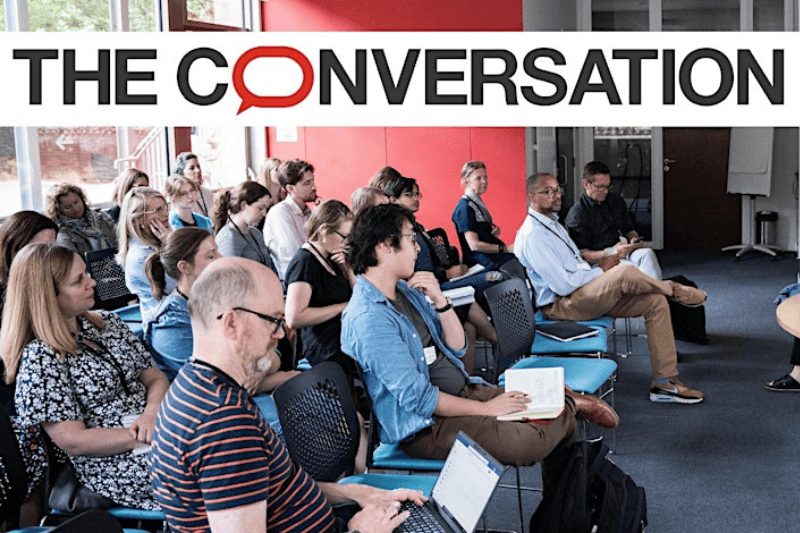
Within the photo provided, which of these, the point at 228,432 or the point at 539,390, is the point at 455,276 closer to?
the point at 539,390

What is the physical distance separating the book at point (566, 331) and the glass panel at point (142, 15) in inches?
191

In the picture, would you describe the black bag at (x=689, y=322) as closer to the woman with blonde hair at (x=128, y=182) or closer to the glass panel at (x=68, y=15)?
the woman with blonde hair at (x=128, y=182)

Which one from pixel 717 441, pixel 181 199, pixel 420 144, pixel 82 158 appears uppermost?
pixel 420 144

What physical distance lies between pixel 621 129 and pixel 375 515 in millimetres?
9971

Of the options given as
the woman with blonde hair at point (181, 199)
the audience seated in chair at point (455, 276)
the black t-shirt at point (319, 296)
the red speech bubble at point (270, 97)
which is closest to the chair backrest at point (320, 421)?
the black t-shirt at point (319, 296)

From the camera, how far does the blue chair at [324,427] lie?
2838mm

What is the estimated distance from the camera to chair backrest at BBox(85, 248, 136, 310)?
558 centimetres

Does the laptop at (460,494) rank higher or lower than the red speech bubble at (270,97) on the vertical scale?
lower

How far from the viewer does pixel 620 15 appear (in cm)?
1166

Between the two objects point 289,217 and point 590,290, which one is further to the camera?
point 289,217

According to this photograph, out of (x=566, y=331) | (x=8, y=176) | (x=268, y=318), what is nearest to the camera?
(x=268, y=318)

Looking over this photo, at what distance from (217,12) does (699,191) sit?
245 inches

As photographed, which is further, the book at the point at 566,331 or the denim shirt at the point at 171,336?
the book at the point at 566,331

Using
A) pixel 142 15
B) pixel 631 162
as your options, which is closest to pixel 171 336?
pixel 142 15
